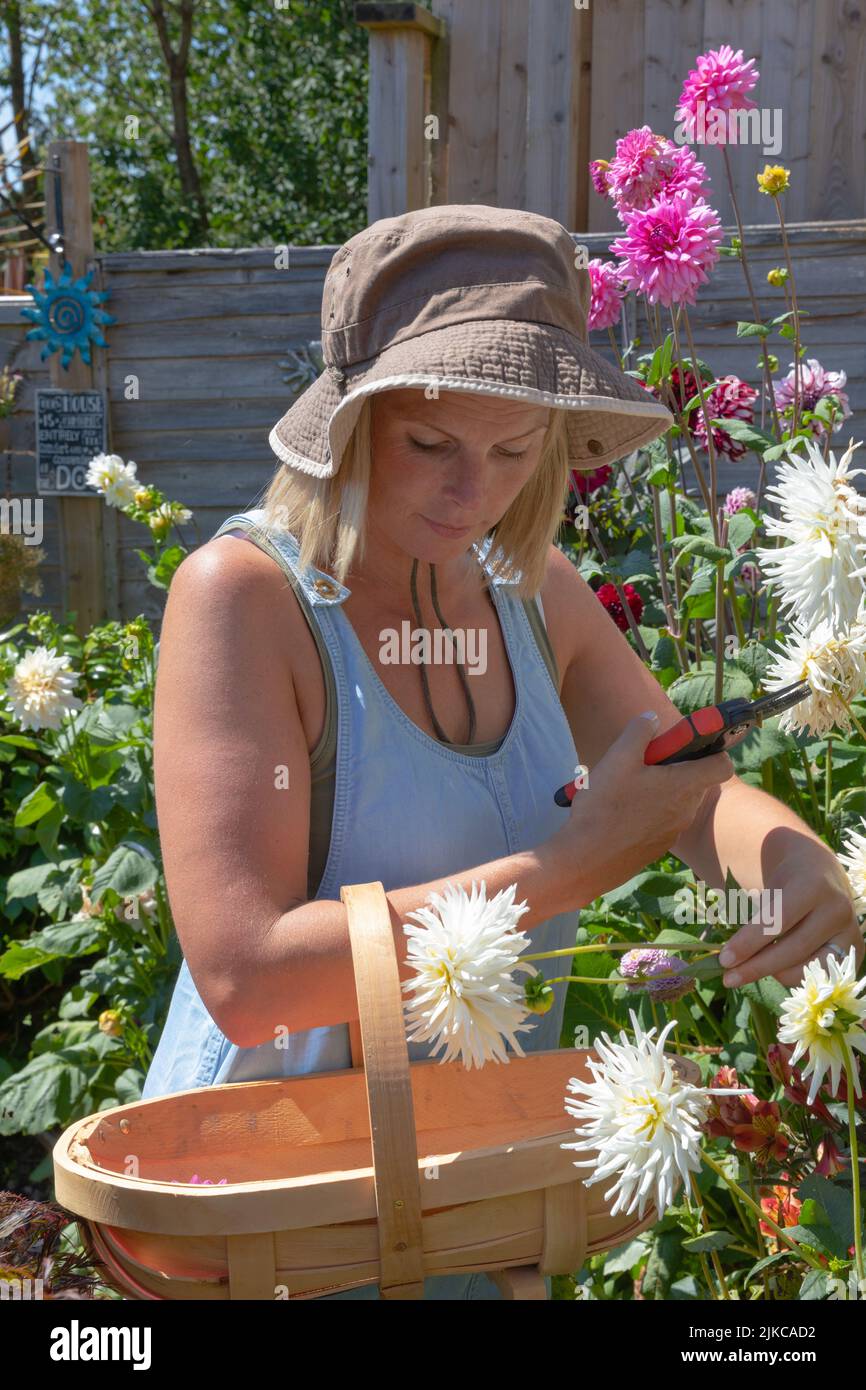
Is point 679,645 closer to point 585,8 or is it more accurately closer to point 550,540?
point 550,540

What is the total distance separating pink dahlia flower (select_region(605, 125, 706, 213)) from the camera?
72.5 inches

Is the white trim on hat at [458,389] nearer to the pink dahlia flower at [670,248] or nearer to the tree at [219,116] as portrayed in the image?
the pink dahlia flower at [670,248]

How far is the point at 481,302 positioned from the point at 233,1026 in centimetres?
65

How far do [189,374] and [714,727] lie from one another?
4.47m

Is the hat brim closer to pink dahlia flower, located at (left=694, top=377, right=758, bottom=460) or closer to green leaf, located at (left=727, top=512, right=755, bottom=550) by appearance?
green leaf, located at (left=727, top=512, right=755, bottom=550)

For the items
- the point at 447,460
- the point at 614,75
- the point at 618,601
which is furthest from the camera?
the point at 614,75

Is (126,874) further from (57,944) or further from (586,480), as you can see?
(586,480)

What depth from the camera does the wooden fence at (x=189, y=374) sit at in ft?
16.5

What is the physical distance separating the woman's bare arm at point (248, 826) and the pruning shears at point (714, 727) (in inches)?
4.9

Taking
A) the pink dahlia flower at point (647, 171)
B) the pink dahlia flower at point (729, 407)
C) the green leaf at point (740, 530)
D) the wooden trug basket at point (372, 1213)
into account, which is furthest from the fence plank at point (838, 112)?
the wooden trug basket at point (372, 1213)

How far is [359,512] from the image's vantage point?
1285mm

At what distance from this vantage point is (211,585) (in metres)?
1.22

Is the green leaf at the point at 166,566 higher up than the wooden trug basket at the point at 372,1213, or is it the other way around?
the green leaf at the point at 166,566

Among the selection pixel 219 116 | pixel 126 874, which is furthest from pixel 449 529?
pixel 219 116
